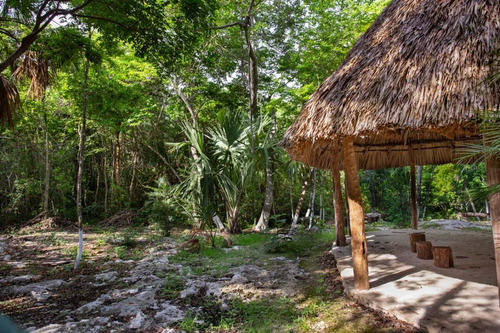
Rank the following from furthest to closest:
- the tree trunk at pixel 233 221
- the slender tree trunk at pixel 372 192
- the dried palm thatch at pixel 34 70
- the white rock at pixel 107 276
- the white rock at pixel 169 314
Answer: the slender tree trunk at pixel 372 192 < the tree trunk at pixel 233 221 < the dried palm thatch at pixel 34 70 < the white rock at pixel 107 276 < the white rock at pixel 169 314

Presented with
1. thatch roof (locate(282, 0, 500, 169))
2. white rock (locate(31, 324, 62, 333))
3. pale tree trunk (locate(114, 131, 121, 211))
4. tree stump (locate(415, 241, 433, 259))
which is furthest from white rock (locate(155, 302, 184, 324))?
pale tree trunk (locate(114, 131, 121, 211))

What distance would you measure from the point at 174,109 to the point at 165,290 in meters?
6.82

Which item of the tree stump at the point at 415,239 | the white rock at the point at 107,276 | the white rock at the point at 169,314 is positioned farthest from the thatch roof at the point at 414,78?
the white rock at the point at 107,276

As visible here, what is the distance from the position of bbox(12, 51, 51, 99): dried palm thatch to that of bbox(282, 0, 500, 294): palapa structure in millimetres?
4383

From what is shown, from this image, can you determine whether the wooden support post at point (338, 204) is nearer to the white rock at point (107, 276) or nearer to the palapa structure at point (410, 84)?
the palapa structure at point (410, 84)

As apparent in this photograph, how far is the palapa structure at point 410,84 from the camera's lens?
8.16 feet

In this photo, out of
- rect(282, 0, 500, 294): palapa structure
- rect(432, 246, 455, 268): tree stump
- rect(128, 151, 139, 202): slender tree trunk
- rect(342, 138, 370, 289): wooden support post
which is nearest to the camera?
rect(282, 0, 500, 294): palapa structure

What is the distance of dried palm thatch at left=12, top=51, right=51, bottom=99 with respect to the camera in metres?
5.14

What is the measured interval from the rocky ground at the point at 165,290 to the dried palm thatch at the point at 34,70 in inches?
120

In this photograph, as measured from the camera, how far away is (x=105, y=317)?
126 inches

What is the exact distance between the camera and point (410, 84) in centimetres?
281

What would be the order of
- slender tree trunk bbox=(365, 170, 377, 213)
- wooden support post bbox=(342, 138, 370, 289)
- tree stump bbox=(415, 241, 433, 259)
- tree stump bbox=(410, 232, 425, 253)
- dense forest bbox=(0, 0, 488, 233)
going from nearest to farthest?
wooden support post bbox=(342, 138, 370, 289) → tree stump bbox=(415, 241, 433, 259) → tree stump bbox=(410, 232, 425, 253) → dense forest bbox=(0, 0, 488, 233) → slender tree trunk bbox=(365, 170, 377, 213)

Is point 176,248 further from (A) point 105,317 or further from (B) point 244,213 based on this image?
(B) point 244,213

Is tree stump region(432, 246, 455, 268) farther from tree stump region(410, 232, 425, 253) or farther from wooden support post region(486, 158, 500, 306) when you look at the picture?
wooden support post region(486, 158, 500, 306)
